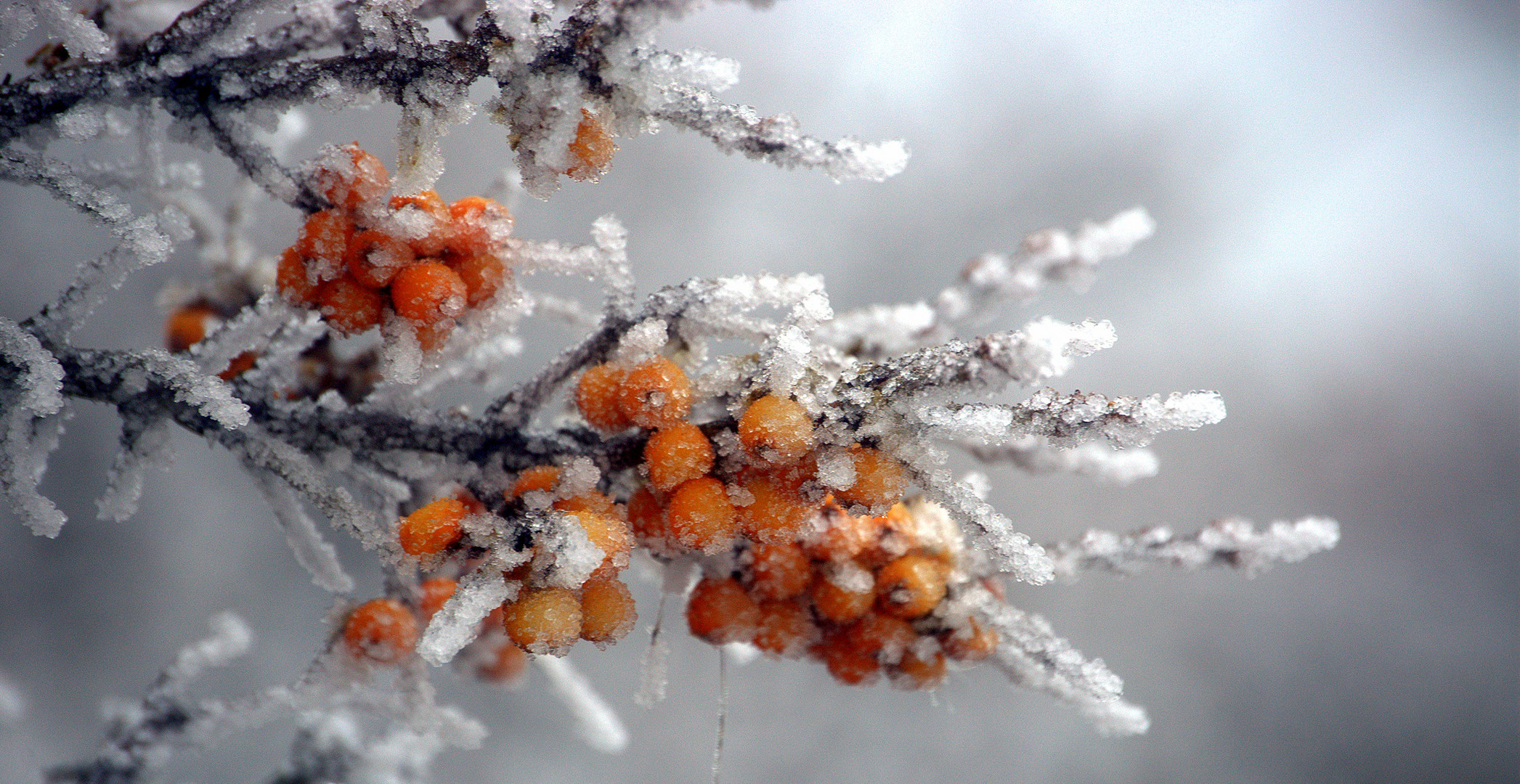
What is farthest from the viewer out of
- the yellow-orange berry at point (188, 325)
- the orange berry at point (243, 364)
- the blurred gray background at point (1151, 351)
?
the blurred gray background at point (1151, 351)

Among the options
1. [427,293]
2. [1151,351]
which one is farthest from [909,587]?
[1151,351]

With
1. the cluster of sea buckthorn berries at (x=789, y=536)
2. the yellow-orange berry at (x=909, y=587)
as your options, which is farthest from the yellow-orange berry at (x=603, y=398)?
the yellow-orange berry at (x=909, y=587)

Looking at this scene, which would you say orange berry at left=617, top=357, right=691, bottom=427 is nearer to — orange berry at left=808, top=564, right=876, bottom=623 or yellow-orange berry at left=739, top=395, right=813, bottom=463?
yellow-orange berry at left=739, top=395, right=813, bottom=463

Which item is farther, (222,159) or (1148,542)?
(222,159)

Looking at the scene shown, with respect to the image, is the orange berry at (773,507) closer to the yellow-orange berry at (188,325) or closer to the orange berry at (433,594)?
the orange berry at (433,594)

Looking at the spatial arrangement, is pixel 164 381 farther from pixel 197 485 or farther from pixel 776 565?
pixel 197 485

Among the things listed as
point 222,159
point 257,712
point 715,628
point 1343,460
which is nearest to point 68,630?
point 257,712

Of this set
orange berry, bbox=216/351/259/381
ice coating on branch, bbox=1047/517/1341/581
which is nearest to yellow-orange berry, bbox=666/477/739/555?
ice coating on branch, bbox=1047/517/1341/581
